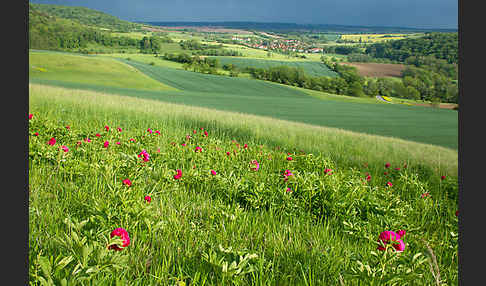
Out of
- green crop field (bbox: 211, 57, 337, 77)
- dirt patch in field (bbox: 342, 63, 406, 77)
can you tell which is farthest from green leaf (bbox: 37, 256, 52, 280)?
green crop field (bbox: 211, 57, 337, 77)

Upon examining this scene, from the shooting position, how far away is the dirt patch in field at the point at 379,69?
48669 millimetres

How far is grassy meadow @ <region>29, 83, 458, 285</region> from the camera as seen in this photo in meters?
1.36

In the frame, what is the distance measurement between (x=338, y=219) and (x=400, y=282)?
1.12 metres

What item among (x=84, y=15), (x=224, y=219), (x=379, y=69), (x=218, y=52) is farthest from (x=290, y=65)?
(x=84, y=15)

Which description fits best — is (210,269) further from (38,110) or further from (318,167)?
(38,110)

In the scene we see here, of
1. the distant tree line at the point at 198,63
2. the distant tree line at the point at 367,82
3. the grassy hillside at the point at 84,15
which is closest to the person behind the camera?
the distant tree line at the point at 367,82

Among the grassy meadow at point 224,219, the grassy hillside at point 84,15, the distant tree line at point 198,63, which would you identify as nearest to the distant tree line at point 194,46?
the distant tree line at point 198,63

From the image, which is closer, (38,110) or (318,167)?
(318,167)

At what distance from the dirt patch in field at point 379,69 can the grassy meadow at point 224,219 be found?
51.1 meters

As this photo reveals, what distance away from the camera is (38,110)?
6648mm

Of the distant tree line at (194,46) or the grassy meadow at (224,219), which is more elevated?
the distant tree line at (194,46)

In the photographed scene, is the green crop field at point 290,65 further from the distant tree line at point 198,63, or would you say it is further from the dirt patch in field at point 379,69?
the dirt patch in field at point 379,69
